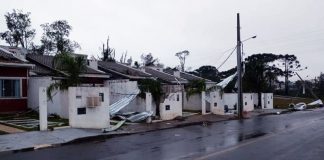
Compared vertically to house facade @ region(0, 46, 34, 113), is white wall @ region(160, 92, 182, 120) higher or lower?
lower

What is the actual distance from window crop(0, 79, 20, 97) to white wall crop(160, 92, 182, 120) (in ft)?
31.5

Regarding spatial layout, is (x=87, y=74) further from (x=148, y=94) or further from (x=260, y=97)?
(x=260, y=97)

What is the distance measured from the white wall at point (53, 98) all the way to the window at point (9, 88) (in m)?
0.95

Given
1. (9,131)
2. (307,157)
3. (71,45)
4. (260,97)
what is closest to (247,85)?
(260,97)

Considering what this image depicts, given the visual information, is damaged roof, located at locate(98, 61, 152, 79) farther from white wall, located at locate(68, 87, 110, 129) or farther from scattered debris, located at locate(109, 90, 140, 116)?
white wall, located at locate(68, 87, 110, 129)

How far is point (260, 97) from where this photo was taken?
5484cm

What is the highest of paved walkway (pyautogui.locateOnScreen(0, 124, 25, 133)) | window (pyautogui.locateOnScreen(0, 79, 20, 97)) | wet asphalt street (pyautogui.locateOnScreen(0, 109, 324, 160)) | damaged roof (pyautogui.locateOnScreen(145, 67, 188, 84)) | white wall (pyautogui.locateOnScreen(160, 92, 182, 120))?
damaged roof (pyautogui.locateOnScreen(145, 67, 188, 84))

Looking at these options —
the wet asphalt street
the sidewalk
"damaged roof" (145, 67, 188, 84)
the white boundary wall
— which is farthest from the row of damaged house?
"damaged roof" (145, 67, 188, 84)

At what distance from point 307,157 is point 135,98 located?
19.4 m

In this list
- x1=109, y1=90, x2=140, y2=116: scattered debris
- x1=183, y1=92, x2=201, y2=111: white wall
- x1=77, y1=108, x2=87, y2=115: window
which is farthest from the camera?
x1=183, y1=92, x2=201, y2=111: white wall

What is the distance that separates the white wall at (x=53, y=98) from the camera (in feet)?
87.9

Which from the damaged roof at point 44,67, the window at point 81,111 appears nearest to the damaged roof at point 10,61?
the damaged roof at point 44,67

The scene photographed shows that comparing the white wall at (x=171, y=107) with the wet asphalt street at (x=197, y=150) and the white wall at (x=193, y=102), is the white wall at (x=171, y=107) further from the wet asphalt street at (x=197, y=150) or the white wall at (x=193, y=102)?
the wet asphalt street at (x=197, y=150)

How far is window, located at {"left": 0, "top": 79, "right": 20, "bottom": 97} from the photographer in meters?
28.4
